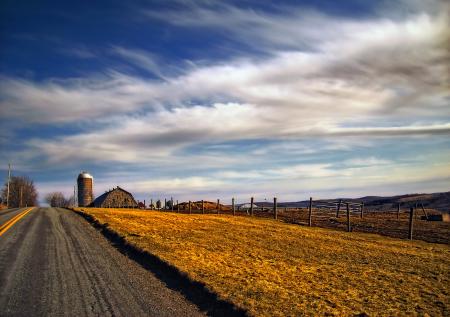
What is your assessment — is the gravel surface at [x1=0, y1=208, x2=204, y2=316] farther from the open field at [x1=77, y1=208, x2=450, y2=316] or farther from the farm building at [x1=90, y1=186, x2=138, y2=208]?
the farm building at [x1=90, y1=186, x2=138, y2=208]

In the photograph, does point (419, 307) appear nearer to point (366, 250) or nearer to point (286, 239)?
point (366, 250)

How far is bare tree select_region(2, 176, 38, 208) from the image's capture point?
134 m

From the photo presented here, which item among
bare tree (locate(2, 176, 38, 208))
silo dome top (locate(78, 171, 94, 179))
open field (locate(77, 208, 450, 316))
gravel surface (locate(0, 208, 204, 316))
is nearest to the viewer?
gravel surface (locate(0, 208, 204, 316))

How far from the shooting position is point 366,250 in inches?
750

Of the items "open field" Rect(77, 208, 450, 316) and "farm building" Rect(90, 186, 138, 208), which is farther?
"farm building" Rect(90, 186, 138, 208)

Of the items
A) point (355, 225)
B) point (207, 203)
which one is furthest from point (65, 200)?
point (355, 225)

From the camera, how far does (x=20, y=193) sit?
415 feet

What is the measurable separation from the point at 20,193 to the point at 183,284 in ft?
437

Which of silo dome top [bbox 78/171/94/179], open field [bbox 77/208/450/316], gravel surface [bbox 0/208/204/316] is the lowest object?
open field [bbox 77/208/450/316]

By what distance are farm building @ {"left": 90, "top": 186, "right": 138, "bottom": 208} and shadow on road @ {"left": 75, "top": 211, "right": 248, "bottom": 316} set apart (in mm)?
68788

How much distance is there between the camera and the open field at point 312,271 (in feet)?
30.7

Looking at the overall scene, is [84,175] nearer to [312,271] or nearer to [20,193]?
[20,193]

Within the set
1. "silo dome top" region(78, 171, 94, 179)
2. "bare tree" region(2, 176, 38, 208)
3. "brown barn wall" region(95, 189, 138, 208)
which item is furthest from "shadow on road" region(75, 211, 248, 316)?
"bare tree" region(2, 176, 38, 208)

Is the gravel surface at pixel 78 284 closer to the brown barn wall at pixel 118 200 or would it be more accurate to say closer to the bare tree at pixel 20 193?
the brown barn wall at pixel 118 200
